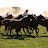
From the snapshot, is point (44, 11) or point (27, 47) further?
point (44, 11)

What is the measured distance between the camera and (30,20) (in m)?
16.4

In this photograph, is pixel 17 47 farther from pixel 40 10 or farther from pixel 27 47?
pixel 40 10

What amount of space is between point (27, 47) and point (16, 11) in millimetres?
164574

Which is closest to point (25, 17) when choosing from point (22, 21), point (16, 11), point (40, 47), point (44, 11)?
point (22, 21)

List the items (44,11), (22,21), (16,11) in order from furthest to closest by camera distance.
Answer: (44,11) → (16,11) → (22,21)

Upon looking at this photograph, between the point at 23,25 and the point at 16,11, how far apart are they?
521ft

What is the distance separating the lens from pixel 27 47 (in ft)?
34.2

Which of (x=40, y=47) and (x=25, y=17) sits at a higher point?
(x=25, y=17)

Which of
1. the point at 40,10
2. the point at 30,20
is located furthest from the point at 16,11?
the point at 30,20

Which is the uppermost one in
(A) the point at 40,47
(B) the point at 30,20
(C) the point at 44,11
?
(B) the point at 30,20

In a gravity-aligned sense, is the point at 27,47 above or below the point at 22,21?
below

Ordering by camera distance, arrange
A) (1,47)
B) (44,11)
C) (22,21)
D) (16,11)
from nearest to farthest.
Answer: (1,47)
(22,21)
(16,11)
(44,11)

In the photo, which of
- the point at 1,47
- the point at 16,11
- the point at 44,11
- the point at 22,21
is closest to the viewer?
the point at 1,47

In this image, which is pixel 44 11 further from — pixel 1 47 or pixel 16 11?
Answer: pixel 1 47
